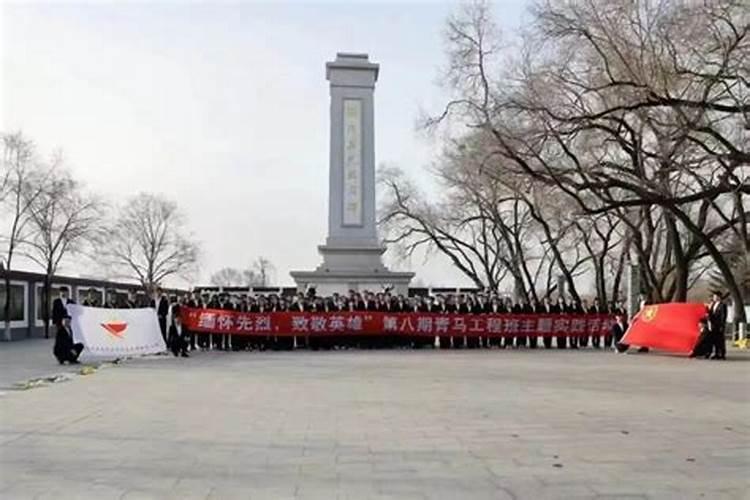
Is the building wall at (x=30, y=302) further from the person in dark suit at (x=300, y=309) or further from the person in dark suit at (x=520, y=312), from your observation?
the person in dark suit at (x=520, y=312)

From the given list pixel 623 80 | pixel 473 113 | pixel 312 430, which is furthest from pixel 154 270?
pixel 312 430

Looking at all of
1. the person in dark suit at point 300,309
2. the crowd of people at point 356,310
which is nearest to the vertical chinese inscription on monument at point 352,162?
the crowd of people at point 356,310

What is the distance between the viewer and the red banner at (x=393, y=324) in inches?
933

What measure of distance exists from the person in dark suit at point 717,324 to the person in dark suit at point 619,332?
9.99 ft

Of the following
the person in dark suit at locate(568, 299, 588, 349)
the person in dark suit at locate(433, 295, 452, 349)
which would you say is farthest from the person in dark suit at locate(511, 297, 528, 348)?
the person in dark suit at locate(433, 295, 452, 349)

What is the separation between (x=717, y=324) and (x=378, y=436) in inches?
557

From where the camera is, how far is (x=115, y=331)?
65.9 feet

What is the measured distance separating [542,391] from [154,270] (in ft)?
183

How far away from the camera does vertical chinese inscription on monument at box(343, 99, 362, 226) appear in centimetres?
3472

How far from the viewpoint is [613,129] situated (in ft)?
84.3

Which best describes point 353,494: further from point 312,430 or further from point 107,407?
point 107,407

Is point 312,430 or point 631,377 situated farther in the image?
point 631,377

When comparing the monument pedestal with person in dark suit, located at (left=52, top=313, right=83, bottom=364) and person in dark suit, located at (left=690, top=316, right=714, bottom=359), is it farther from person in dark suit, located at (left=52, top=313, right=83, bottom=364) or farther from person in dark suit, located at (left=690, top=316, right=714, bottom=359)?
person in dark suit, located at (left=52, top=313, right=83, bottom=364)

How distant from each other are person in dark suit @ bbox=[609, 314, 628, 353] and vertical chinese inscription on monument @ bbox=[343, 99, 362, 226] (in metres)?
12.5
